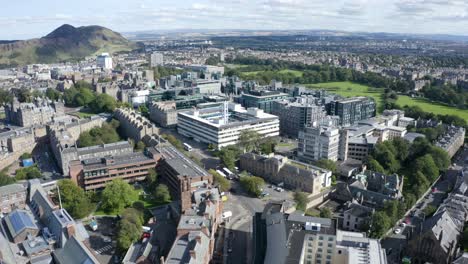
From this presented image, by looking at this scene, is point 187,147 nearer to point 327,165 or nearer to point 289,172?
point 289,172

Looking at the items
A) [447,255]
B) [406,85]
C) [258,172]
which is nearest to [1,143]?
[258,172]

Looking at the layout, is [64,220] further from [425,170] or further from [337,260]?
[425,170]

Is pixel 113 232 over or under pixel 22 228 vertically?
under

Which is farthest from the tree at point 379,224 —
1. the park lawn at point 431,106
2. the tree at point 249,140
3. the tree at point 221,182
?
the park lawn at point 431,106

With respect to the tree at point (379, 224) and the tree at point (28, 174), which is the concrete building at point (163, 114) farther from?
the tree at point (379, 224)

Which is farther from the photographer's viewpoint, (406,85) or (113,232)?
(406,85)

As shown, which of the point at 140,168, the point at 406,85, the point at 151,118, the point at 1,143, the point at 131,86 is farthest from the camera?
the point at 406,85
